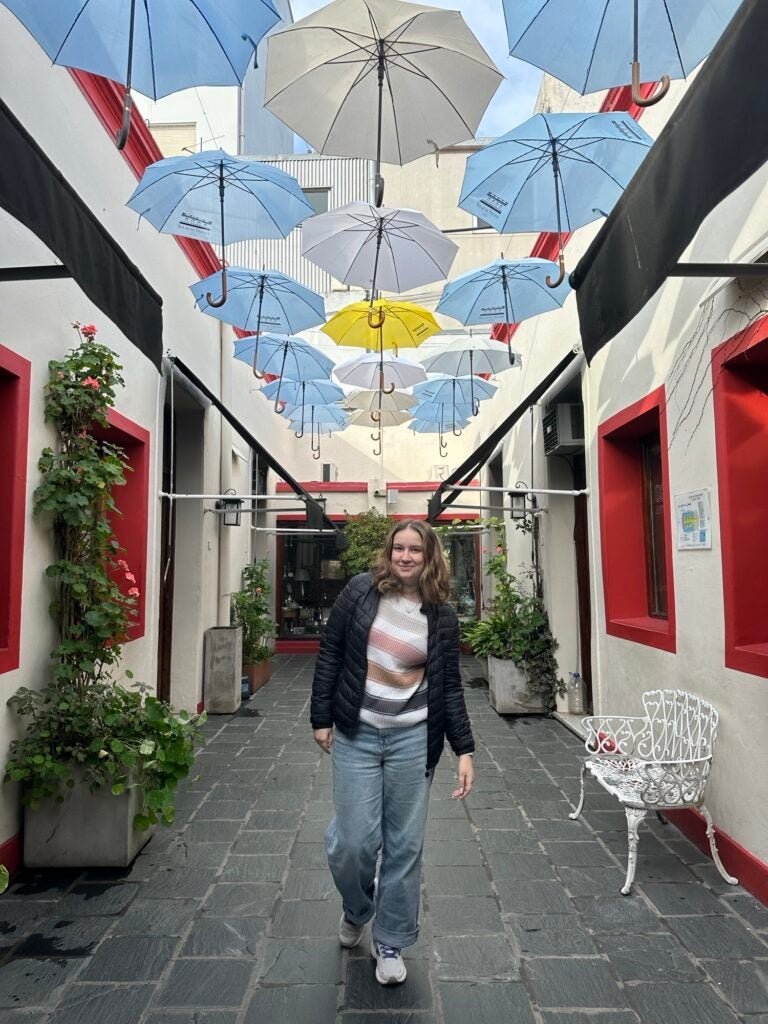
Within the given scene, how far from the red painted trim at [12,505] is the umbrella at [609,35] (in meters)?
3.35

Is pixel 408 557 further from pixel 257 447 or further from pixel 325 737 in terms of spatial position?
pixel 257 447

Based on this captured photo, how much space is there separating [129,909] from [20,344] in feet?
9.37

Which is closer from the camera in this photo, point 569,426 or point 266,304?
point 569,426

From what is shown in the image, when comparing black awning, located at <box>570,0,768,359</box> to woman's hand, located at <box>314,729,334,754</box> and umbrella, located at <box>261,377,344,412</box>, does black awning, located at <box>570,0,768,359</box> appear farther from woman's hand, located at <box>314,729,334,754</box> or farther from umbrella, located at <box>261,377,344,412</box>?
umbrella, located at <box>261,377,344,412</box>

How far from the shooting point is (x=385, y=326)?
319 inches

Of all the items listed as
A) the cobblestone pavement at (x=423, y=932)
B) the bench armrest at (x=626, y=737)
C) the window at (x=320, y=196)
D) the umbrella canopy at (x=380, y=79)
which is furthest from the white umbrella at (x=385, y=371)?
the window at (x=320, y=196)

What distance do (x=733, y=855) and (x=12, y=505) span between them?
410cm

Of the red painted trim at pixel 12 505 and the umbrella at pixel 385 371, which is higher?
the umbrella at pixel 385 371

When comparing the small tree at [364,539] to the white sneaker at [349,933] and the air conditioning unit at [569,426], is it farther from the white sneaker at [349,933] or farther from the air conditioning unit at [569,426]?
the white sneaker at [349,933]

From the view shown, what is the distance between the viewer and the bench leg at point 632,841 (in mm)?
3242

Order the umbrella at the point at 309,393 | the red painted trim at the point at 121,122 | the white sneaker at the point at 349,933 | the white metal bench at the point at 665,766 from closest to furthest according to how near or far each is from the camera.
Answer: the white sneaker at the point at 349,933 → the white metal bench at the point at 665,766 → the red painted trim at the point at 121,122 → the umbrella at the point at 309,393

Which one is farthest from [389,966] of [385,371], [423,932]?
[385,371]

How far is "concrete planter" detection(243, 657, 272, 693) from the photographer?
8.68 metres

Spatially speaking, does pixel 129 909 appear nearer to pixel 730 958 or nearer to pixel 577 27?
pixel 730 958
